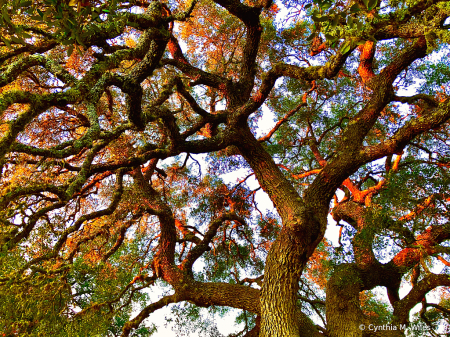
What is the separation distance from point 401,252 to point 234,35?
5.94 meters

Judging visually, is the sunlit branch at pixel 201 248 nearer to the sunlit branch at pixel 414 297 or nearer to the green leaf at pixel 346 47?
the sunlit branch at pixel 414 297

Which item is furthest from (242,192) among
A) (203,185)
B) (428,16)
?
(428,16)

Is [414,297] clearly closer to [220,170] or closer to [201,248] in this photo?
[201,248]

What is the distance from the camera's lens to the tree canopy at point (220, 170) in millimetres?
3191

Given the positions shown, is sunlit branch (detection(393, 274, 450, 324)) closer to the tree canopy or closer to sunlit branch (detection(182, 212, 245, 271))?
the tree canopy

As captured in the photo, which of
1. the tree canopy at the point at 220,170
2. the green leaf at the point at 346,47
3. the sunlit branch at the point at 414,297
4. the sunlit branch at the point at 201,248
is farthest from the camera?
the sunlit branch at the point at 201,248

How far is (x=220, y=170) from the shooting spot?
308 inches

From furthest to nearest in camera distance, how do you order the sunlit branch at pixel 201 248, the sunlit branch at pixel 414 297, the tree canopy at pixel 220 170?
the sunlit branch at pixel 201 248 → the sunlit branch at pixel 414 297 → the tree canopy at pixel 220 170

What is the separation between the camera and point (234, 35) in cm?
752

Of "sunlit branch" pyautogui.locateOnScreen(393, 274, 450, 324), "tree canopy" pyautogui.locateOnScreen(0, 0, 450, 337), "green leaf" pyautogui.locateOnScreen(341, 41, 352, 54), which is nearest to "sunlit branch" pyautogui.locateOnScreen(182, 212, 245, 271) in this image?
"tree canopy" pyautogui.locateOnScreen(0, 0, 450, 337)

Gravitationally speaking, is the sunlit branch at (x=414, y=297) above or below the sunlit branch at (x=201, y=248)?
below

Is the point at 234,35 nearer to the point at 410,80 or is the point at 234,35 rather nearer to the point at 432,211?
the point at 410,80

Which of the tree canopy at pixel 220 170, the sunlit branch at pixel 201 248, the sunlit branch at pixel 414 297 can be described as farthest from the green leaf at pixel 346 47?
the sunlit branch at pixel 414 297

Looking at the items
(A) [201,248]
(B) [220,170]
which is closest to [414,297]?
(A) [201,248]
